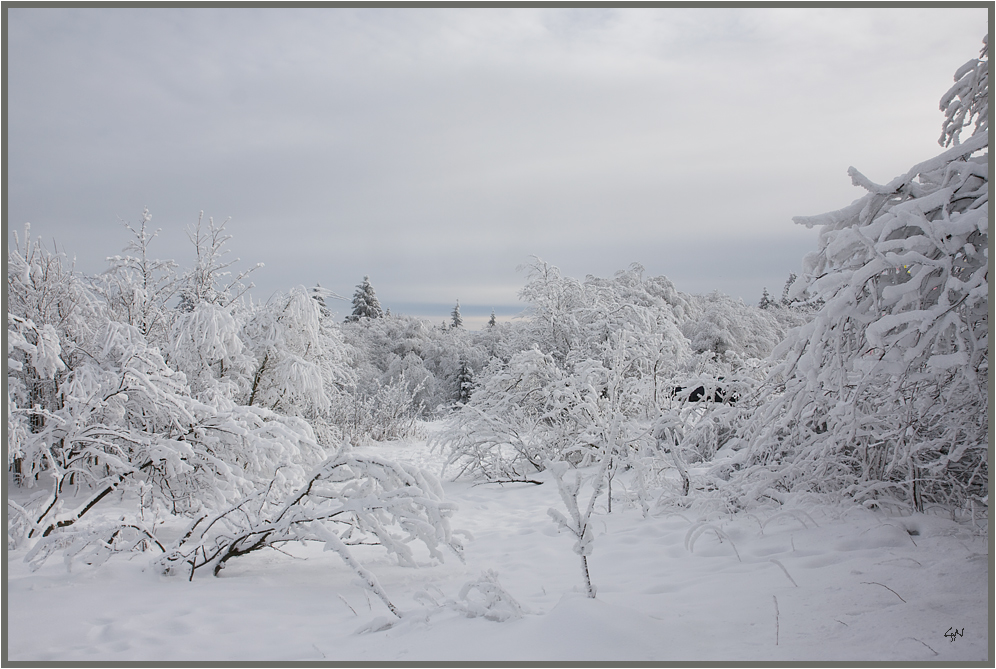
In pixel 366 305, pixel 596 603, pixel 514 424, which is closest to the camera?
pixel 596 603

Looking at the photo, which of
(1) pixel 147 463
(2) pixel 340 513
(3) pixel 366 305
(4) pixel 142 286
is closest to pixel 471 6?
(2) pixel 340 513

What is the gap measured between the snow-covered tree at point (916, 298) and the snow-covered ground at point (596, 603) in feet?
2.50

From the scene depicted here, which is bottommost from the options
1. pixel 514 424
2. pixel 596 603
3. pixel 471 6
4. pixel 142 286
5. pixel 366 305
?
pixel 514 424

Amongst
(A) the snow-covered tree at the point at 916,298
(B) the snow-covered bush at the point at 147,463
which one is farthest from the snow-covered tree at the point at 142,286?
(A) the snow-covered tree at the point at 916,298

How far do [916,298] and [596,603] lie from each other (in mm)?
1854

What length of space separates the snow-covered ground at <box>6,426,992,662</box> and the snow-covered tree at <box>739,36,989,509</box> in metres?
0.76

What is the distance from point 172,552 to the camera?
3365 millimetres

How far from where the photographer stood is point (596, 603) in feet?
7.50

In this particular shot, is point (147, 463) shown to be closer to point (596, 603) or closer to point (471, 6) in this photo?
point (596, 603)

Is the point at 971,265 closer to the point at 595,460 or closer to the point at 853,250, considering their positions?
the point at 853,250

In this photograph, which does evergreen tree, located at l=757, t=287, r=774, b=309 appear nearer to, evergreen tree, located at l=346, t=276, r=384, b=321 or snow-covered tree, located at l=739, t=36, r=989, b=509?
evergreen tree, located at l=346, t=276, r=384, b=321

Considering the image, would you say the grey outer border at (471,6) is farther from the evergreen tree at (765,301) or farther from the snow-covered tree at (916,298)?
the evergreen tree at (765,301)

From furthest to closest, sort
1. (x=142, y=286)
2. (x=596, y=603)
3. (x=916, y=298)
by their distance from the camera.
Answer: (x=142, y=286) < (x=596, y=603) < (x=916, y=298)

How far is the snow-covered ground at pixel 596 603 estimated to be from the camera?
7.10 feet
